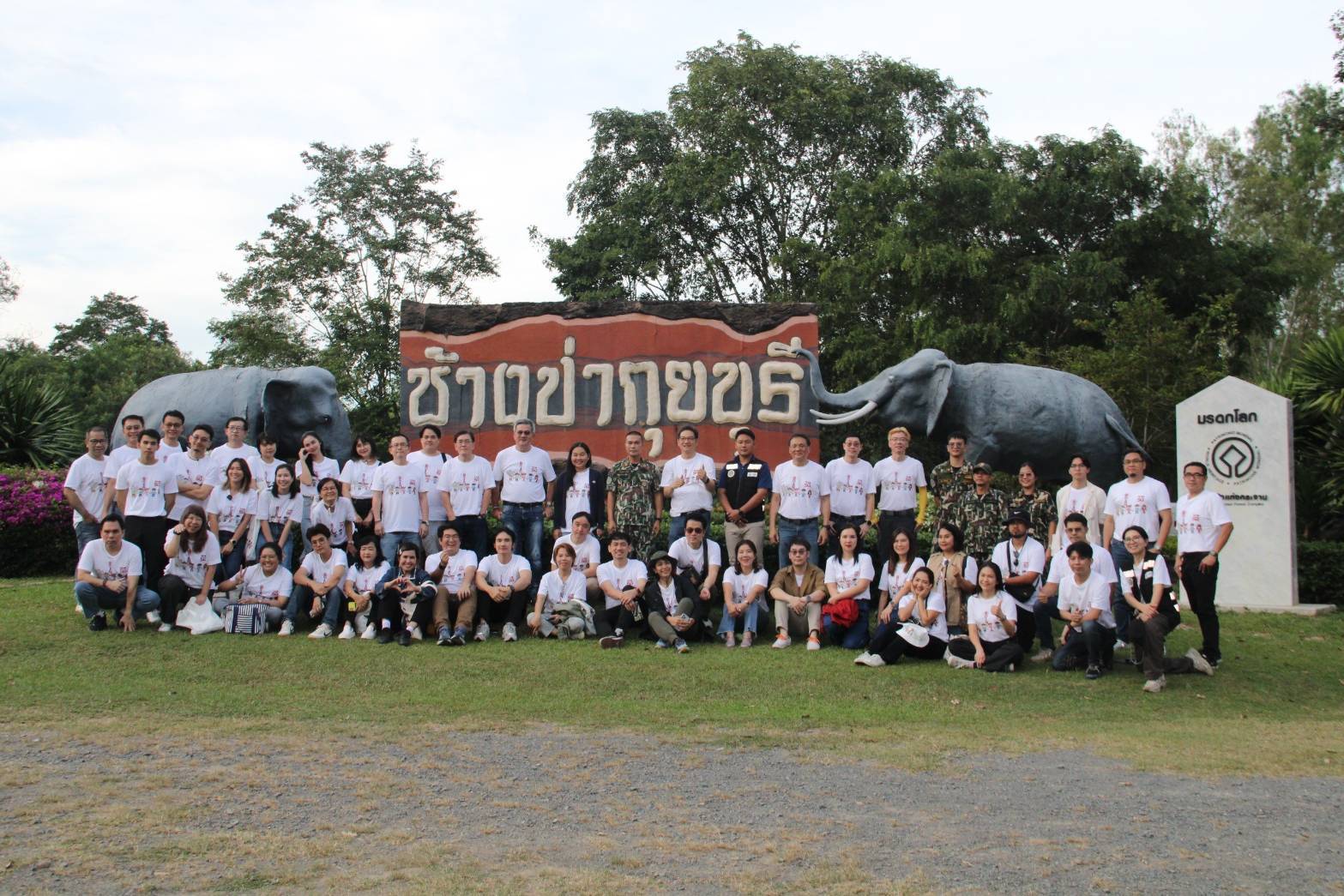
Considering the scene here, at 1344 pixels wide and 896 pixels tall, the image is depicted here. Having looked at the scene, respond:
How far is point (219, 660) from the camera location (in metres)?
7.89

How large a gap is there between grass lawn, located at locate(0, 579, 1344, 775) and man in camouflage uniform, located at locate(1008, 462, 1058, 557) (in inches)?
47.6

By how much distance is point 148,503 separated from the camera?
29.7 ft

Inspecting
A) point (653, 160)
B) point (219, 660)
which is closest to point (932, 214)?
point (653, 160)

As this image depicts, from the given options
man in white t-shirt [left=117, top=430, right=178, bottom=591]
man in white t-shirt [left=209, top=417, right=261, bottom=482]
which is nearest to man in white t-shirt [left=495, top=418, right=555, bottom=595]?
man in white t-shirt [left=209, top=417, right=261, bottom=482]

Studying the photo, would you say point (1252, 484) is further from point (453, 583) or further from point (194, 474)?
point (194, 474)

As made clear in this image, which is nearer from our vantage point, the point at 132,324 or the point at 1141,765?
the point at 1141,765

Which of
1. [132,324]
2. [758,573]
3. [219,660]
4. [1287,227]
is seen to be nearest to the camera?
[219,660]

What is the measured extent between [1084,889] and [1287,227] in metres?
29.8

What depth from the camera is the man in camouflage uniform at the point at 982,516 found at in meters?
8.77

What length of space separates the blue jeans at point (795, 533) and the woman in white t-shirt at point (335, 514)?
3.42 m

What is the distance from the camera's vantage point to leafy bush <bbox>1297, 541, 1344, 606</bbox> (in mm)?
11500

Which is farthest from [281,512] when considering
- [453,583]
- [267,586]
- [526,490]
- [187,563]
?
[526,490]

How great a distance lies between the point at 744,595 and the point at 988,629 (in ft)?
5.98

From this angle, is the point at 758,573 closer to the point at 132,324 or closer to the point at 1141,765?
the point at 1141,765
